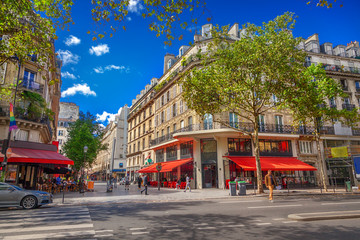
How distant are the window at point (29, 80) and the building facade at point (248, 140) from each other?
469 inches

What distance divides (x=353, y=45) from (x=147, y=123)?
3267cm

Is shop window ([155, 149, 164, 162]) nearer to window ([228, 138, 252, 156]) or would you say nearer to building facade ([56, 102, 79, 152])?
window ([228, 138, 252, 156])

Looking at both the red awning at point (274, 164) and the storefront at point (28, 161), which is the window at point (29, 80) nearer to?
the storefront at point (28, 161)

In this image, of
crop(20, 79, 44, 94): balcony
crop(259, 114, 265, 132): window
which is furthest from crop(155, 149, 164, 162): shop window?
crop(20, 79, 44, 94): balcony

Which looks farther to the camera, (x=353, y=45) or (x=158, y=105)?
(x=158, y=105)

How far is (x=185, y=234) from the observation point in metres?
5.45

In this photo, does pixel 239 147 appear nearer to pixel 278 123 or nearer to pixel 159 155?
pixel 278 123

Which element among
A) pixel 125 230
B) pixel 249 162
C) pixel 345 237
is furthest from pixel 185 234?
pixel 249 162

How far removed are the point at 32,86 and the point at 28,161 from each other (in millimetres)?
8066

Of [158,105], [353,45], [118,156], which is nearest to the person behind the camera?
[353,45]

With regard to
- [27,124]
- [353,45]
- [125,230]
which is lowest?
[125,230]

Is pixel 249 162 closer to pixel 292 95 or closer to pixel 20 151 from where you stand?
pixel 292 95

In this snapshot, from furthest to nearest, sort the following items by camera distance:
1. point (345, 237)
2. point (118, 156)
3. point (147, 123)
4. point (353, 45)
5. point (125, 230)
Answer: point (118, 156)
point (147, 123)
point (353, 45)
point (125, 230)
point (345, 237)

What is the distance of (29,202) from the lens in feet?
35.3
